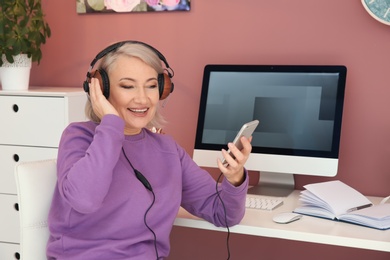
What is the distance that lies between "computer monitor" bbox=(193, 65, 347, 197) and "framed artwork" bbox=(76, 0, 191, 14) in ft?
1.28

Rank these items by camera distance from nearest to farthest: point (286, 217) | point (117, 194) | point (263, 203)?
point (117, 194) < point (286, 217) < point (263, 203)

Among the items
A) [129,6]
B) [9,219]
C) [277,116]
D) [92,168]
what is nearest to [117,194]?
[92,168]

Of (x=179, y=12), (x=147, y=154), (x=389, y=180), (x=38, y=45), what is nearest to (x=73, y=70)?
(x=38, y=45)

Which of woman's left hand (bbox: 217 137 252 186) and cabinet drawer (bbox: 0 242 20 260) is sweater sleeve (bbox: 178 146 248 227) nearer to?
woman's left hand (bbox: 217 137 252 186)

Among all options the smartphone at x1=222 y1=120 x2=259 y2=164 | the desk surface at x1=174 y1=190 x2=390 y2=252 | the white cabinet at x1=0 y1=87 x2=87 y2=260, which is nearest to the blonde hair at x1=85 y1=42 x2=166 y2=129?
the smartphone at x1=222 y1=120 x2=259 y2=164

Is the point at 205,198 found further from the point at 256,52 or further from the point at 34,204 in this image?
the point at 256,52

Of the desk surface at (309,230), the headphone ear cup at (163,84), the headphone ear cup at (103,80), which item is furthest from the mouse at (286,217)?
the headphone ear cup at (103,80)

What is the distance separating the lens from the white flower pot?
9.21 ft

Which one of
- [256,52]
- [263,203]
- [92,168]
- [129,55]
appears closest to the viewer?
[92,168]

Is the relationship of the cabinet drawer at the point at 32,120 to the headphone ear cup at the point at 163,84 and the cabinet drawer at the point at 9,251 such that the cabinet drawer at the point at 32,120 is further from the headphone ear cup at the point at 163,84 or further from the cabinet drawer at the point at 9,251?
the headphone ear cup at the point at 163,84

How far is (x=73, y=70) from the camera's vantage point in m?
3.05

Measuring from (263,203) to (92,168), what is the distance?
82cm

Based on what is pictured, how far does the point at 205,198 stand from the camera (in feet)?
6.59

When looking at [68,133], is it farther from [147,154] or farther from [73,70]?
[73,70]
